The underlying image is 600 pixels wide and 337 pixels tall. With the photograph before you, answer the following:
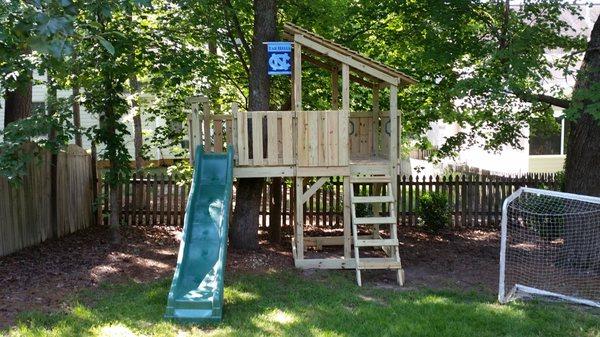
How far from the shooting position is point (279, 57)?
29.8 ft

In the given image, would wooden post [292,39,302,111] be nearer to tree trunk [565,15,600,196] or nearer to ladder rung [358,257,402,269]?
ladder rung [358,257,402,269]

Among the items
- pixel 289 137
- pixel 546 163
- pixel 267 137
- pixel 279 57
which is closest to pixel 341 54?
pixel 279 57

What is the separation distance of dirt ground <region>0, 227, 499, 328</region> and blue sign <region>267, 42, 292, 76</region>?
3025 millimetres

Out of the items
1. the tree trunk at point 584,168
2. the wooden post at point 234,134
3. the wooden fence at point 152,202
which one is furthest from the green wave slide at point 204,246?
the tree trunk at point 584,168

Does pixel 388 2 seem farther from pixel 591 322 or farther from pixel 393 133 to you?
pixel 591 322

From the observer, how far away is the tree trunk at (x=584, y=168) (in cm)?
920

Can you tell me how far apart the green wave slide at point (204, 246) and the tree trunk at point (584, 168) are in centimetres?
552

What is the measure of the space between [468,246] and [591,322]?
489 cm

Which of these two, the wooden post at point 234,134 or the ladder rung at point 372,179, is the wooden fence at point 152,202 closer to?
the wooden post at point 234,134

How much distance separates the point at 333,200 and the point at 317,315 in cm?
693

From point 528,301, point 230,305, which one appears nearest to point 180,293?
point 230,305

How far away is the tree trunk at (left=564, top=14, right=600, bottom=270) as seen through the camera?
9203 mm

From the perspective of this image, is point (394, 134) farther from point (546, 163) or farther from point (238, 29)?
point (546, 163)

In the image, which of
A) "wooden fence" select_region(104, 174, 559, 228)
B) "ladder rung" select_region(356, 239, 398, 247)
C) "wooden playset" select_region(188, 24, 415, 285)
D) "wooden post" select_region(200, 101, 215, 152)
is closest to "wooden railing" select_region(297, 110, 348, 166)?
"wooden playset" select_region(188, 24, 415, 285)
